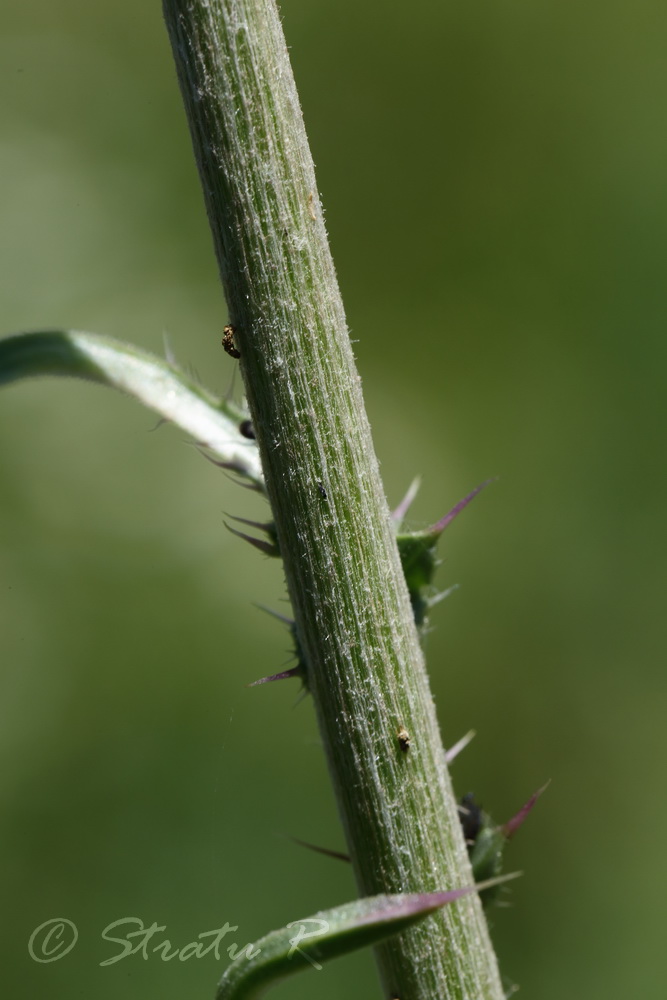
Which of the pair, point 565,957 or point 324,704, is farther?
point 565,957

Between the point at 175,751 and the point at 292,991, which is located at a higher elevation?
the point at 175,751

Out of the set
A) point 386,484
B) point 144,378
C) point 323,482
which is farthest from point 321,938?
point 386,484

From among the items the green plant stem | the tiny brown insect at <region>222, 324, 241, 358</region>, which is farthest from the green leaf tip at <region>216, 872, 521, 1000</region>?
the tiny brown insect at <region>222, 324, 241, 358</region>

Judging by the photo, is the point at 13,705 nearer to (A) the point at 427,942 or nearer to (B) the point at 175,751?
(B) the point at 175,751

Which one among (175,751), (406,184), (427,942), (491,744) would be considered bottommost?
(491,744)

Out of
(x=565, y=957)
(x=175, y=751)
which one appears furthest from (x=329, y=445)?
(x=565, y=957)

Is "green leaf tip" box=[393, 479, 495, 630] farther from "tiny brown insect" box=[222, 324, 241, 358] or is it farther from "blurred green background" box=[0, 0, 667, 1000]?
"blurred green background" box=[0, 0, 667, 1000]

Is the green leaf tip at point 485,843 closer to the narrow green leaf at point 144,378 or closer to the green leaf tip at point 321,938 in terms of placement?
the green leaf tip at point 321,938
